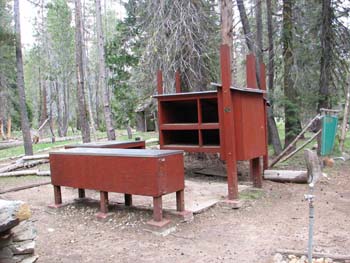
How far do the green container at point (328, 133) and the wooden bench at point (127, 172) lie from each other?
507 centimetres

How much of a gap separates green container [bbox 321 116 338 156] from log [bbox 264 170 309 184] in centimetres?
197

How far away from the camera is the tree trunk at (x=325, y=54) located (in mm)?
9859

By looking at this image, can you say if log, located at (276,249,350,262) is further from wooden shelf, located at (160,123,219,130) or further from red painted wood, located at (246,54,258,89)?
red painted wood, located at (246,54,258,89)

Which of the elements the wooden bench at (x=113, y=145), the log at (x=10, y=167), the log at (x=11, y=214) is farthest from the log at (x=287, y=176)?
the log at (x=10, y=167)

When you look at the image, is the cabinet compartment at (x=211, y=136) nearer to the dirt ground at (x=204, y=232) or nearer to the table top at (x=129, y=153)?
the dirt ground at (x=204, y=232)

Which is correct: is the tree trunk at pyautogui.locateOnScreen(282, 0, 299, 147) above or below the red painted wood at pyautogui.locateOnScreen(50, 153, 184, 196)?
above

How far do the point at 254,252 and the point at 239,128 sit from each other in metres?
2.49

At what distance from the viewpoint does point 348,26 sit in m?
11.0

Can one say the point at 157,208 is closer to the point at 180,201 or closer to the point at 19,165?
the point at 180,201

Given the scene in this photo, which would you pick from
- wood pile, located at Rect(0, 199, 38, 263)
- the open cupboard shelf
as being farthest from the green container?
wood pile, located at Rect(0, 199, 38, 263)

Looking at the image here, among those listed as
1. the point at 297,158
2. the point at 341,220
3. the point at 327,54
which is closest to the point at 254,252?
the point at 341,220

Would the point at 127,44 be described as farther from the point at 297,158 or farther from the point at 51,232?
the point at 51,232

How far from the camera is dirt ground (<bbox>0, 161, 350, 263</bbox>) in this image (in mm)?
3881

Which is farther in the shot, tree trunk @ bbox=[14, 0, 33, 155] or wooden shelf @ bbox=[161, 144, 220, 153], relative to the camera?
tree trunk @ bbox=[14, 0, 33, 155]
